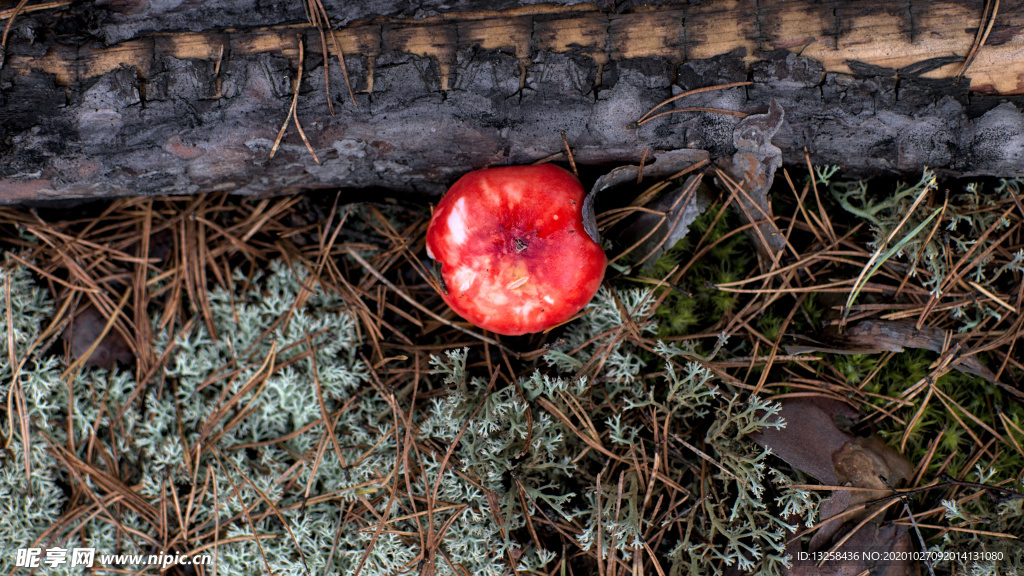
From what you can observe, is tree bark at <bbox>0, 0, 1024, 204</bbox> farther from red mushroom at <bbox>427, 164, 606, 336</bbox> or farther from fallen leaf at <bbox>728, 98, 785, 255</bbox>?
red mushroom at <bbox>427, 164, 606, 336</bbox>

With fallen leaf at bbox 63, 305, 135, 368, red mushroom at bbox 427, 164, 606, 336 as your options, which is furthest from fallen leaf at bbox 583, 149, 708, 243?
fallen leaf at bbox 63, 305, 135, 368

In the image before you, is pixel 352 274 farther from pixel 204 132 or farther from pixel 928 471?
pixel 928 471

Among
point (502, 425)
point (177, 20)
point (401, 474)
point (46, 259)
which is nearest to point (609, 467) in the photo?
point (502, 425)

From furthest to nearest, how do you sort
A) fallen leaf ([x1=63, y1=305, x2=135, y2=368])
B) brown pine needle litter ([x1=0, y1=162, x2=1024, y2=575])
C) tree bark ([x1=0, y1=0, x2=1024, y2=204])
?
fallen leaf ([x1=63, y1=305, x2=135, y2=368]), brown pine needle litter ([x1=0, y1=162, x2=1024, y2=575]), tree bark ([x1=0, y1=0, x2=1024, y2=204])

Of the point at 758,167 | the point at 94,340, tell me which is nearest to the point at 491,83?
the point at 758,167

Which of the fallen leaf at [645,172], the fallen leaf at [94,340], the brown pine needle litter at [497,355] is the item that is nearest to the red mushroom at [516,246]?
the fallen leaf at [645,172]

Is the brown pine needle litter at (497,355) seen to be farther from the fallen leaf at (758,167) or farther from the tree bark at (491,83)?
the tree bark at (491,83)

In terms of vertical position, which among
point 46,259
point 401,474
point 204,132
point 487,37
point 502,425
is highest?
point 487,37

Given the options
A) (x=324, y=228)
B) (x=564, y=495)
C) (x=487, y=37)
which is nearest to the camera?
(x=487, y=37)
